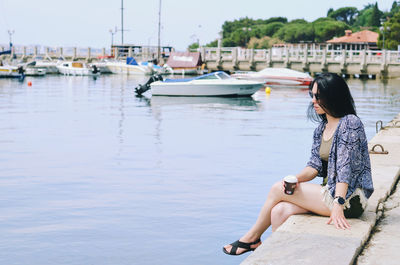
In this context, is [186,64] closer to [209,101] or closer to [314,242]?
[209,101]

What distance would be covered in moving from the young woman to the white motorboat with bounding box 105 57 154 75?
61.3 meters

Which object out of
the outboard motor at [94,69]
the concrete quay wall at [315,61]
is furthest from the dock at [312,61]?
the outboard motor at [94,69]

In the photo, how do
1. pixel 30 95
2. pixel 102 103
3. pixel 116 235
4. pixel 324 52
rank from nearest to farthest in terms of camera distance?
pixel 116 235 → pixel 102 103 → pixel 30 95 → pixel 324 52

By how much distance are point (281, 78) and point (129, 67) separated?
27.7m

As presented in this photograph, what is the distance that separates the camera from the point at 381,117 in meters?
23.5

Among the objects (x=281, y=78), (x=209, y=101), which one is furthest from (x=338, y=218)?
(x=281, y=78)

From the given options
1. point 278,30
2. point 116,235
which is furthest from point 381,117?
point 278,30

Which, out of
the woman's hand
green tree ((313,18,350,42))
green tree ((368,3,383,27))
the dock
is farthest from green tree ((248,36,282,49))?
the woman's hand

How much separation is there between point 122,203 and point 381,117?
1699 cm

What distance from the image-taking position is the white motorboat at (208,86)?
3247 centimetres

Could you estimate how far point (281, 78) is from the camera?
44125 millimetres

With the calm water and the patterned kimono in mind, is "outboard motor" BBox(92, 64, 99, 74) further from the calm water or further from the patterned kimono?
the patterned kimono

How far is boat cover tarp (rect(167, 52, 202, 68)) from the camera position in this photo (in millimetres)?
61969

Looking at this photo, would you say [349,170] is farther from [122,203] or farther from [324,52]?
[324,52]
